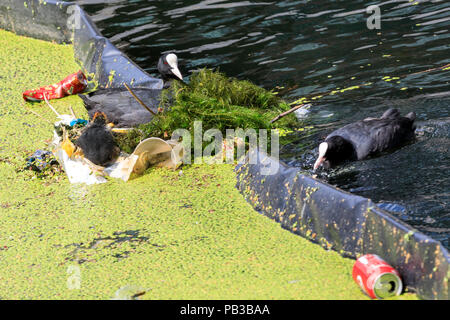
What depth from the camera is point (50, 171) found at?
4.30 meters

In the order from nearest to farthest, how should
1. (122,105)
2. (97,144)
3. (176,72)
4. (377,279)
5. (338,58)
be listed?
(377,279) → (97,144) → (122,105) → (176,72) → (338,58)

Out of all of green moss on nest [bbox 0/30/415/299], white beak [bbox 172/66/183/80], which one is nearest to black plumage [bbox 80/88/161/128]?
white beak [bbox 172/66/183/80]

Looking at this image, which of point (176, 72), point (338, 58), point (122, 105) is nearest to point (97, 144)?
point (122, 105)

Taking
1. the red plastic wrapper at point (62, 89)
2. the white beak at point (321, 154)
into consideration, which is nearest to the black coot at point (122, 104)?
the red plastic wrapper at point (62, 89)

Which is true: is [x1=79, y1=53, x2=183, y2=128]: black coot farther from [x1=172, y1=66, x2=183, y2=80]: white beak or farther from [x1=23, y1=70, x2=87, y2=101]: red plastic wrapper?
[x1=23, y1=70, x2=87, y2=101]: red plastic wrapper

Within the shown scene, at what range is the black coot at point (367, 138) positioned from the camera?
169 inches

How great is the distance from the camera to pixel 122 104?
16.5ft

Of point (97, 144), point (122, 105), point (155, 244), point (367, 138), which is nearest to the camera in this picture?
point (155, 244)

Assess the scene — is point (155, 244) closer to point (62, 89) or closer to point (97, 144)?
point (97, 144)

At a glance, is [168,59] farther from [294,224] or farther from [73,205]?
[294,224]

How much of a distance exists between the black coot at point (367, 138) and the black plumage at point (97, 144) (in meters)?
1.49

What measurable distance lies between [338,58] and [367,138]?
85.2 inches

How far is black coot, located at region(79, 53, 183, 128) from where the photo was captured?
15.8ft
